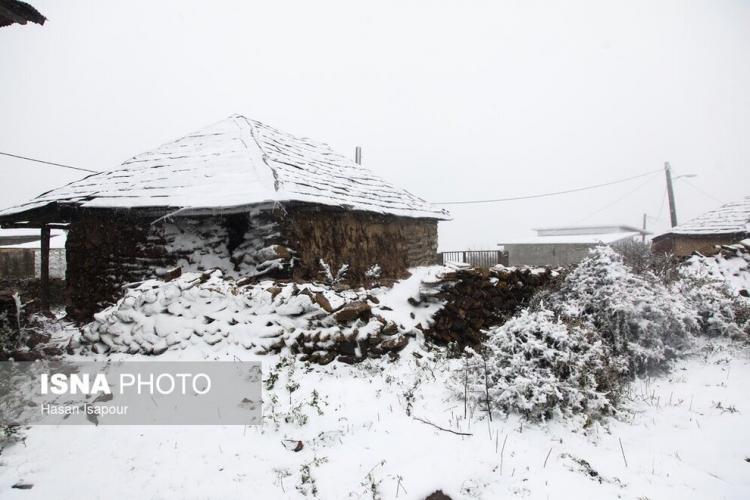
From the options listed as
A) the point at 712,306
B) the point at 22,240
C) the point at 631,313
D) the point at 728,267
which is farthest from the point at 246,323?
the point at 22,240

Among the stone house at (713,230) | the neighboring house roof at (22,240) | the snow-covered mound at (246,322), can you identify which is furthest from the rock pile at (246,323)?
the neighboring house roof at (22,240)

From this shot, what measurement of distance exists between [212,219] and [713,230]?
19006mm

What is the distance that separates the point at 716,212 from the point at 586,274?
17.2 meters

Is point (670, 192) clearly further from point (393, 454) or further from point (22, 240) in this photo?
point (22, 240)

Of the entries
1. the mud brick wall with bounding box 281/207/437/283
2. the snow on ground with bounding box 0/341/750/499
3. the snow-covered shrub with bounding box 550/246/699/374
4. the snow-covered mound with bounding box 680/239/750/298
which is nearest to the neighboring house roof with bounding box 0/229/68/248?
the mud brick wall with bounding box 281/207/437/283

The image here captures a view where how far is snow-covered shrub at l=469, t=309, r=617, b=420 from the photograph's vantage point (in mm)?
3758

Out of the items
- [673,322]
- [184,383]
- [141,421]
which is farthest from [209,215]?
[673,322]

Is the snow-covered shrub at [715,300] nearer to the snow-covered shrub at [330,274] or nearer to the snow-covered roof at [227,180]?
the snow-covered shrub at [330,274]

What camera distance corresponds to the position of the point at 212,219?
7.48 metres

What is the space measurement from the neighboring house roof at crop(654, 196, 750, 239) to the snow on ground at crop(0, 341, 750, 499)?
50.4 ft

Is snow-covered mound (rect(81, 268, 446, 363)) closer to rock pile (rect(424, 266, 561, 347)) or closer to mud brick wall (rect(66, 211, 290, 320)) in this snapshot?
rock pile (rect(424, 266, 561, 347))

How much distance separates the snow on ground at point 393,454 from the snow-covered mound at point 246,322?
0.83 m

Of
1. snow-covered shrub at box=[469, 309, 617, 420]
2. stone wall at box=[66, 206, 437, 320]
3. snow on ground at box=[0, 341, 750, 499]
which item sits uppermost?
stone wall at box=[66, 206, 437, 320]

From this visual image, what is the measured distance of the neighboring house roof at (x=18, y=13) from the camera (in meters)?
4.58
